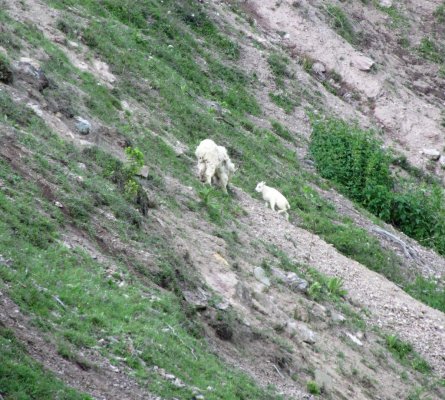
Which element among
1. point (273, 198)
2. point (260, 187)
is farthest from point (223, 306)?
point (260, 187)

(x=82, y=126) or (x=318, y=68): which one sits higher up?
(x=82, y=126)

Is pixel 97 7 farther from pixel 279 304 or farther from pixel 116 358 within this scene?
pixel 116 358

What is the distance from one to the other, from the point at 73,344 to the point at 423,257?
1785cm

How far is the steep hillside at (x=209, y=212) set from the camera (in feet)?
35.3

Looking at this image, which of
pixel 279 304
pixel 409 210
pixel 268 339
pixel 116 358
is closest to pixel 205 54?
pixel 409 210

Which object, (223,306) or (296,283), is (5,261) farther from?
(296,283)

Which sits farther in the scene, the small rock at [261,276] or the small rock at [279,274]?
the small rock at [279,274]

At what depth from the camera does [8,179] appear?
12.8 metres

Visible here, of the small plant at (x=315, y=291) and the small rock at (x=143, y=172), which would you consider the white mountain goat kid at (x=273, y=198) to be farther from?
the small rock at (x=143, y=172)

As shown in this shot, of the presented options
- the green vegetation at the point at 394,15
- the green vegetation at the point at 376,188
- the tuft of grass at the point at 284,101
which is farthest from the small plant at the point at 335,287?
the green vegetation at the point at 394,15

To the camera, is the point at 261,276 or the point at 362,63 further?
the point at 362,63

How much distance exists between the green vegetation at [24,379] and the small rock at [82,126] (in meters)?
8.87

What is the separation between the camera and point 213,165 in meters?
20.2

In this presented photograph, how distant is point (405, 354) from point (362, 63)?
72.0 feet
